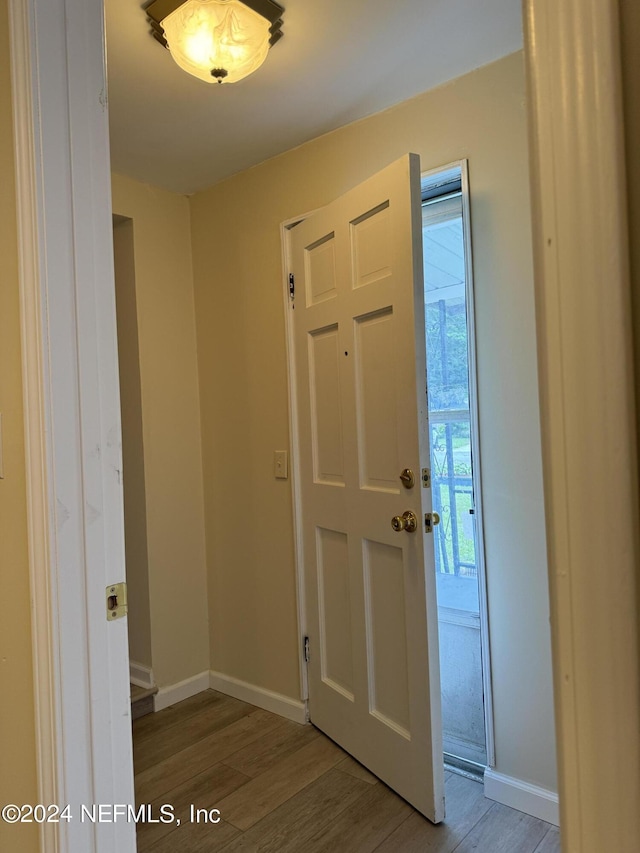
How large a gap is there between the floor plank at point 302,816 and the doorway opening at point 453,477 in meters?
0.41

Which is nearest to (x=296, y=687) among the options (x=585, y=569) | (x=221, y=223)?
(x=221, y=223)

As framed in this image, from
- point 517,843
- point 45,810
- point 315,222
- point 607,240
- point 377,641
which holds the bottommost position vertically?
point 517,843

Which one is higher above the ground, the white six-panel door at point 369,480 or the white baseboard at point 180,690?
the white six-panel door at point 369,480

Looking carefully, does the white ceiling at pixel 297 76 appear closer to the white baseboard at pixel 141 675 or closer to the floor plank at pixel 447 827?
the white baseboard at pixel 141 675

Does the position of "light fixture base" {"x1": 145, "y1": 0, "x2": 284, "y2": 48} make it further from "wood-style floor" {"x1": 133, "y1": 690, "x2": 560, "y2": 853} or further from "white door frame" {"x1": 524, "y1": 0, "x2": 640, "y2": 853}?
"wood-style floor" {"x1": 133, "y1": 690, "x2": 560, "y2": 853}

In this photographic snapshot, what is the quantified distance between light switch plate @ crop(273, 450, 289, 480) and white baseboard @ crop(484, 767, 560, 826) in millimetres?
1288

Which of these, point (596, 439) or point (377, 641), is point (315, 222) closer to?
point (377, 641)

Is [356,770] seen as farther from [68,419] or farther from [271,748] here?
[68,419]

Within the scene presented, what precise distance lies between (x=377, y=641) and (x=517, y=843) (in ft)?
2.22

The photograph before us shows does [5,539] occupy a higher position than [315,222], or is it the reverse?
[315,222]

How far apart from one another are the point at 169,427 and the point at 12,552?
1786 millimetres

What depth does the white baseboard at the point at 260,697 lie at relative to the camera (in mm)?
2469

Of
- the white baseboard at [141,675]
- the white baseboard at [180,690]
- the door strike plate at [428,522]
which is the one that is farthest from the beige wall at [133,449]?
the door strike plate at [428,522]

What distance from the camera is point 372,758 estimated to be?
6.72ft
